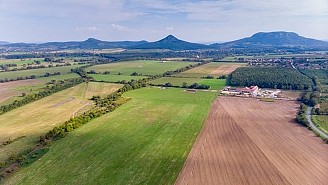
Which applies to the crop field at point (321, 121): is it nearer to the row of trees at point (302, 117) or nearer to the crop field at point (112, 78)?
the row of trees at point (302, 117)

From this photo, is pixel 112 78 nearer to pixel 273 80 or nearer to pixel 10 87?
pixel 10 87

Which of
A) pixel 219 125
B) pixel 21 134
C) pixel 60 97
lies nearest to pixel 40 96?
pixel 60 97

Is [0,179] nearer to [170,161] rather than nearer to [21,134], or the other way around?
[21,134]

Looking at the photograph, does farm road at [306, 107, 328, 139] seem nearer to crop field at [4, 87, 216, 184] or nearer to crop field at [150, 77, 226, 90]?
crop field at [4, 87, 216, 184]

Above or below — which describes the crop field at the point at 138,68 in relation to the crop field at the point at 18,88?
above

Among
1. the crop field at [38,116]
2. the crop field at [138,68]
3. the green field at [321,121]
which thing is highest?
the crop field at [138,68]

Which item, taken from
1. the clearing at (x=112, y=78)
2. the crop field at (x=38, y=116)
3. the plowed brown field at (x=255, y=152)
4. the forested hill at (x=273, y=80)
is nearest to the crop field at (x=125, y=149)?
the plowed brown field at (x=255, y=152)

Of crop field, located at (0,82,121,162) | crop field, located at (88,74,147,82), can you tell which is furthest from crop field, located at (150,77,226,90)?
crop field, located at (0,82,121,162)
